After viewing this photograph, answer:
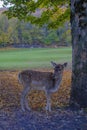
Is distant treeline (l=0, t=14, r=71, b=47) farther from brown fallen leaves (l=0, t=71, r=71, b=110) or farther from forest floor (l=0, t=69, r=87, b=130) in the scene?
forest floor (l=0, t=69, r=87, b=130)

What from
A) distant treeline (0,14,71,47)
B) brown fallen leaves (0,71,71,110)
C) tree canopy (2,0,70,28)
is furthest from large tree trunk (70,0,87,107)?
distant treeline (0,14,71,47)

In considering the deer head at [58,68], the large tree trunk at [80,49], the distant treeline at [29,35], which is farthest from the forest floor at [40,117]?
the distant treeline at [29,35]

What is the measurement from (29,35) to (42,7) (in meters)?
77.7

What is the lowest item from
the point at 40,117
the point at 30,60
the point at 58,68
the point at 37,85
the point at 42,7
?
the point at 30,60

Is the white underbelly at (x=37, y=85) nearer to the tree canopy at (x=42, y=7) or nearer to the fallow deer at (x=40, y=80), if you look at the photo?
the fallow deer at (x=40, y=80)

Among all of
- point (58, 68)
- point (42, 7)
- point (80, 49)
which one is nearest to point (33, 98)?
point (58, 68)

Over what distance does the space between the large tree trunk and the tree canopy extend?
35.3 ft

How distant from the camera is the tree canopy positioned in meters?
21.4

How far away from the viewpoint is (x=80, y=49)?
10.1 metres

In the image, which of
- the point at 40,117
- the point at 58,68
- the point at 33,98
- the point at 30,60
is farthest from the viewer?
the point at 30,60

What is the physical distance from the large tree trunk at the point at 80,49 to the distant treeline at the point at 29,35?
78772 millimetres

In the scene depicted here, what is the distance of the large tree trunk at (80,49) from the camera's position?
1005 centimetres

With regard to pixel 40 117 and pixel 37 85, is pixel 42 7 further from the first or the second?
pixel 40 117

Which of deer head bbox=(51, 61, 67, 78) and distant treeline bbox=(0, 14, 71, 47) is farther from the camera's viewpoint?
distant treeline bbox=(0, 14, 71, 47)
